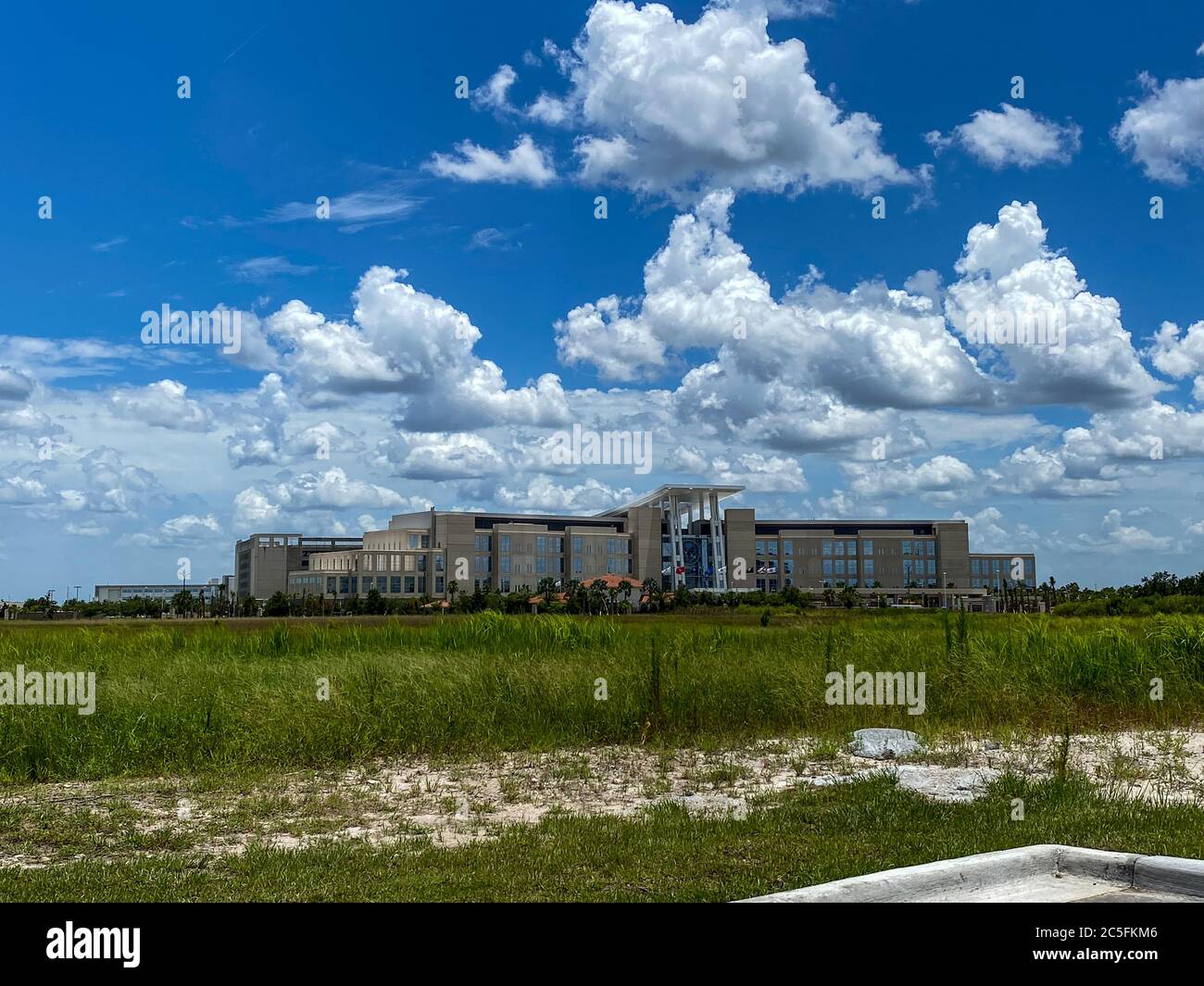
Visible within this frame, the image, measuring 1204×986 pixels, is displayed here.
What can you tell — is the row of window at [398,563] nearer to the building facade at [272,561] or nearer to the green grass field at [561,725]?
the building facade at [272,561]

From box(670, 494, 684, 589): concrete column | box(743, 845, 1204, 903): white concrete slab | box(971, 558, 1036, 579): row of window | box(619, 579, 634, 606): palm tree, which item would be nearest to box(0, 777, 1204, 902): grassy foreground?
box(743, 845, 1204, 903): white concrete slab

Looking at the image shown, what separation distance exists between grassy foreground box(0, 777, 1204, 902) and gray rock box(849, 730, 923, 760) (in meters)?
3.24

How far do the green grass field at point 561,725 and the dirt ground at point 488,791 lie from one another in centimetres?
22

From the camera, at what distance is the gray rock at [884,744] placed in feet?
44.6

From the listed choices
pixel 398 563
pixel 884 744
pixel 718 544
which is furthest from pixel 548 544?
pixel 884 744

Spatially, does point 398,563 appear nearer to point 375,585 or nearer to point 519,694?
point 375,585

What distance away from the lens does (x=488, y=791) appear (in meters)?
11.9

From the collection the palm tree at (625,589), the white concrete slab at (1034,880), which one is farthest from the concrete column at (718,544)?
the white concrete slab at (1034,880)

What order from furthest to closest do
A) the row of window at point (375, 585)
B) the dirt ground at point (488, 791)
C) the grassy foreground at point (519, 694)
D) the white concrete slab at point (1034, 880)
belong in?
1. the row of window at point (375, 585)
2. the grassy foreground at point (519, 694)
3. the dirt ground at point (488, 791)
4. the white concrete slab at point (1034, 880)

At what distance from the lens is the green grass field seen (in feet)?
25.9
